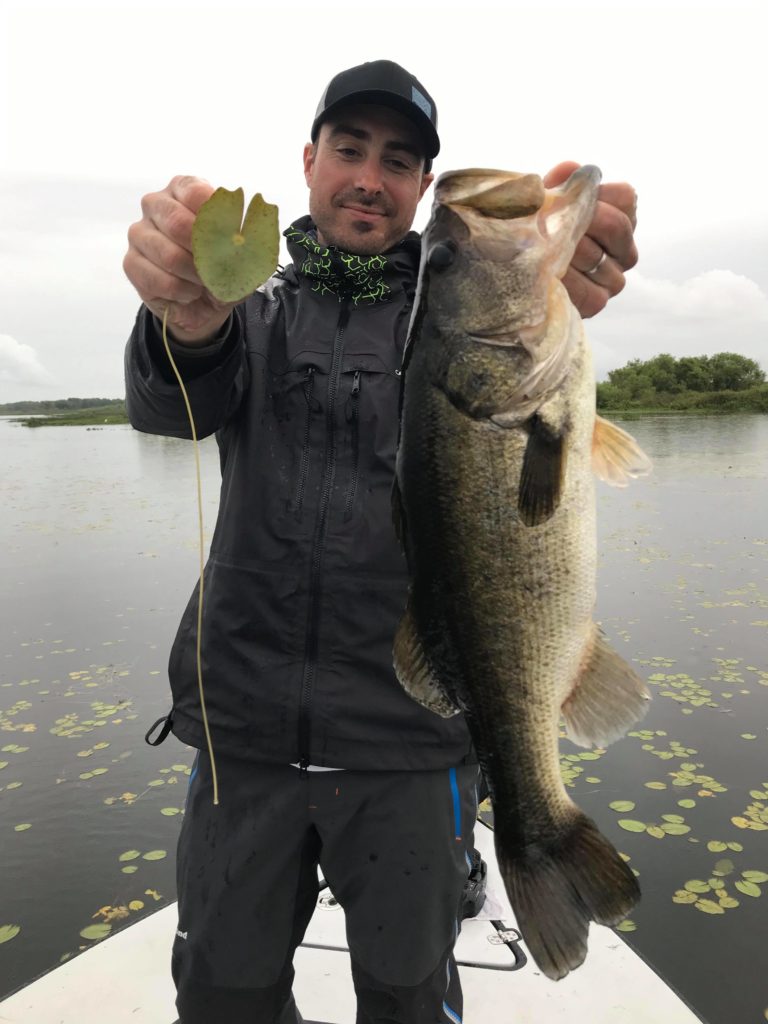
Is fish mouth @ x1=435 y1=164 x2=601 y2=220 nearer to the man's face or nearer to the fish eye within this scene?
the fish eye

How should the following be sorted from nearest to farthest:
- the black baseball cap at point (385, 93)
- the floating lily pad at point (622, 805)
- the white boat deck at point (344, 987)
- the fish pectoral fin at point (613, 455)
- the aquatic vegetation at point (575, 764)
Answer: the fish pectoral fin at point (613, 455), the black baseball cap at point (385, 93), the white boat deck at point (344, 987), the floating lily pad at point (622, 805), the aquatic vegetation at point (575, 764)

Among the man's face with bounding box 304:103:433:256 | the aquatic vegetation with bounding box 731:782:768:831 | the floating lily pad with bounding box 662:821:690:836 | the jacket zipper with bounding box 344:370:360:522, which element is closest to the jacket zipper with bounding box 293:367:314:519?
the jacket zipper with bounding box 344:370:360:522

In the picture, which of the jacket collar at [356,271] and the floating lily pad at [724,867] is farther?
the floating lily pad at [724,867]

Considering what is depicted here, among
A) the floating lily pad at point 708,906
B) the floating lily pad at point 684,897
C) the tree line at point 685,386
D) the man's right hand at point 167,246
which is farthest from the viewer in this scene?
the tree line at point 685,386

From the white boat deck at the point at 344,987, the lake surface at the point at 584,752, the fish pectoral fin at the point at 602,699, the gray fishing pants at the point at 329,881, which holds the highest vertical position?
the fish pectoral fin at the point at 602,699

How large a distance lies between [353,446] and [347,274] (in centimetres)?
65

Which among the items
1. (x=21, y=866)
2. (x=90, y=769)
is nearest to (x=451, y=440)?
(x=21, y=866)

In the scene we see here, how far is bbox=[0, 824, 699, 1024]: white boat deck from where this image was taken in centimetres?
314

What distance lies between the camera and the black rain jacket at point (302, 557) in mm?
2355

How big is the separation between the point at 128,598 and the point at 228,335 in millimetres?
9461

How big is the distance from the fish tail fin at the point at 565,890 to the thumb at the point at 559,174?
64.6 inches

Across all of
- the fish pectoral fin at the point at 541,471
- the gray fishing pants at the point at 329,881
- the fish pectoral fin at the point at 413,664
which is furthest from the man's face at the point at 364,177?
the gray fishing pants at the point at 329,881

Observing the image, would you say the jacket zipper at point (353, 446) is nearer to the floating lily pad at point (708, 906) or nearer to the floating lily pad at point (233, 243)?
the floating lily pad at point (233, 243)

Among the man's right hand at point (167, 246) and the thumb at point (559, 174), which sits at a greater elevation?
the thumb at point (559, 174)
